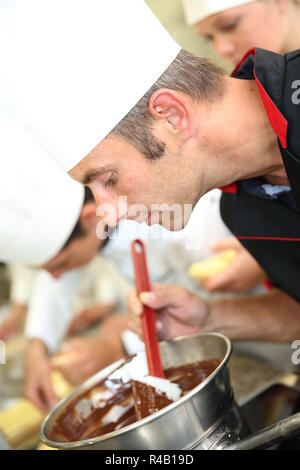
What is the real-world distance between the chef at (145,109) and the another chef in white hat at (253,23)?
1.11ft

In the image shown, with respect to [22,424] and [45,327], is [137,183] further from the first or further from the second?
[45,327]

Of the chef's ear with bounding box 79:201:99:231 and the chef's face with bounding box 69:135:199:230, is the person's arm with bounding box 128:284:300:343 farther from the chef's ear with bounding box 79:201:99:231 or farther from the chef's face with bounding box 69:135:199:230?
the chef's ear with bounding box 79:201:99:231

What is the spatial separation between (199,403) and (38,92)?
502 millimetres

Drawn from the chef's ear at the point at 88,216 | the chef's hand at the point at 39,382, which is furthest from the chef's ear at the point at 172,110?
the chef's hand at the point at 39,382

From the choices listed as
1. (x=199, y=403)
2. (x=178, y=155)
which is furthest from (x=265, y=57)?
(x=199, y=403)

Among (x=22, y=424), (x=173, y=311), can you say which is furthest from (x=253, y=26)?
(x=22, y=424)

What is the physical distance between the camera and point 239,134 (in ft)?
2.62

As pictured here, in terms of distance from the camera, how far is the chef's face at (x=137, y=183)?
757 mm

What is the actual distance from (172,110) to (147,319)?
0.41 m

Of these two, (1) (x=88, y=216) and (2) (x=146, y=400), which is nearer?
(2) (x=146, y=400)

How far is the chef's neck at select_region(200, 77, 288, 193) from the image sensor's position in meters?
0.79

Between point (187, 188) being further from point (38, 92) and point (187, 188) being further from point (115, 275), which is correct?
point (115, 275)

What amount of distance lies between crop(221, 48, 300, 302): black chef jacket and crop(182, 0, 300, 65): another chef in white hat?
0.32m
